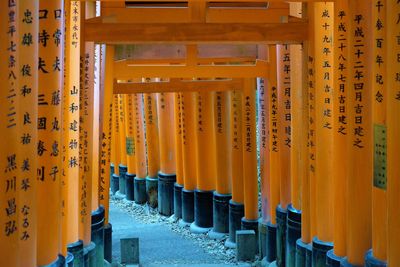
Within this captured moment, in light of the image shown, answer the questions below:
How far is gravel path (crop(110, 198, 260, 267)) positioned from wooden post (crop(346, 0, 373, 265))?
3973 millimetres

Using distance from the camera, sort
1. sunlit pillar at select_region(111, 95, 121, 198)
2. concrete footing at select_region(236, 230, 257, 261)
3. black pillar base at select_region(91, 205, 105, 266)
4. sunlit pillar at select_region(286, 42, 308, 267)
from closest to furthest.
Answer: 1. sunlit pillar at select_region(286, 42, 308, 267)
2. black pillar base at select_region(91, 205, 105, 266)
3. concrete footing at select_region(236, 230, 257, 261)
4. sunlit pillar at select_region(111, 95, 121, 198)

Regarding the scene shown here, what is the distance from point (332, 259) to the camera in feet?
15.8

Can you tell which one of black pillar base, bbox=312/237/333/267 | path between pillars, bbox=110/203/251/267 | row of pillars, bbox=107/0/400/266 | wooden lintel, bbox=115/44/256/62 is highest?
wooden lintel, bbox=115/44/256/62

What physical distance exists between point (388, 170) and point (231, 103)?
6021 millimetres

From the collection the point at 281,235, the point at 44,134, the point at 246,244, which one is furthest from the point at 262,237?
the point at 44,134

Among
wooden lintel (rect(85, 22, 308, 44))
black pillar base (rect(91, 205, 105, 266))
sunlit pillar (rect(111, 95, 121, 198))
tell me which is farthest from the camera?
sunlit pillar (rect(111, 95, 121, 198))

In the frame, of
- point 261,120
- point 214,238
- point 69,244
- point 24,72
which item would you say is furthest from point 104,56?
point 24,72

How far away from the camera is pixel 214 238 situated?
32.3 feet

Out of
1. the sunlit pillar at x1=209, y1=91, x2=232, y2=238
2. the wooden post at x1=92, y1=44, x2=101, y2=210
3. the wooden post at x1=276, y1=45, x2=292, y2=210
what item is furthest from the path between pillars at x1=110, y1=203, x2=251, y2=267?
the wooden post at x1=92, y1=44, x2=101, y2=210

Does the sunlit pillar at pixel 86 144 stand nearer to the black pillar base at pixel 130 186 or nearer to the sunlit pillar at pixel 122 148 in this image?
the black pillar base at pixel 130 186

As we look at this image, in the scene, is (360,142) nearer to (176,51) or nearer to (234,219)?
(234,219)

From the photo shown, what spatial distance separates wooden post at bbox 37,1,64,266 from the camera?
4023 millimetres

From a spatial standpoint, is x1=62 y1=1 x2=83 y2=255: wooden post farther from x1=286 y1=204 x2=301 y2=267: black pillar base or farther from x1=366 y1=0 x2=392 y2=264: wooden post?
x1=366 y1=0 x2=392 y2=264: wooden post

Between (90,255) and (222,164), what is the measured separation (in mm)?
4158
